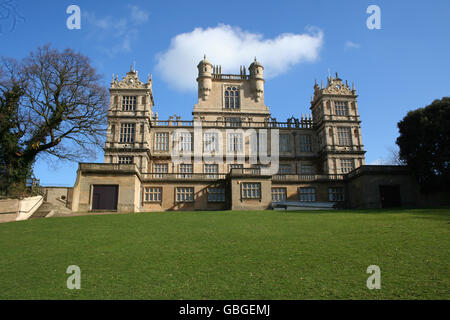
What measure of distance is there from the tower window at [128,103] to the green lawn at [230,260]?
94.3 ft

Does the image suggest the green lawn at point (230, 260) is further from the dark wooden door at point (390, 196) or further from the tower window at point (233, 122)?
the tower window at point (233, 122)

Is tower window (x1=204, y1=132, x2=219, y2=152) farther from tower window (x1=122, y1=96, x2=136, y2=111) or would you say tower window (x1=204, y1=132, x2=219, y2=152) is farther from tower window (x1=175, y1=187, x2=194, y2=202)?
tower window (x1=122, y1=96, x2=136, y2=111)

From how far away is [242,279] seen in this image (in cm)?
1251

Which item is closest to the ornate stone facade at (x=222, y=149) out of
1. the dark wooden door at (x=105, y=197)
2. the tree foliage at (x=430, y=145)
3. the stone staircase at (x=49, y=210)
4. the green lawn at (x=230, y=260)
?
the dark wooden door at (x=105, y=197)

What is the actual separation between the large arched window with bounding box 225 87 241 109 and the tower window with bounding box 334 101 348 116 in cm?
1493

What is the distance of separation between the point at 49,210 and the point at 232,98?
33402 millimetres

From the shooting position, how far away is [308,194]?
144ft

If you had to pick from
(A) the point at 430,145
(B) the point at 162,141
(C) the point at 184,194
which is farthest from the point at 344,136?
(B) the point at 162,141

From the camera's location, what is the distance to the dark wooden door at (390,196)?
40144 mm

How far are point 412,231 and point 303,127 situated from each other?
1433 inches

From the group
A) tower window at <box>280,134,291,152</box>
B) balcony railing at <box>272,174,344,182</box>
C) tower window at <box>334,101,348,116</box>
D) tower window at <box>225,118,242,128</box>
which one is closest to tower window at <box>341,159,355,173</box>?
balcony railing at <box>272,174,344,182</box>

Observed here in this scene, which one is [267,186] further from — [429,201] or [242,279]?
[242,279]
